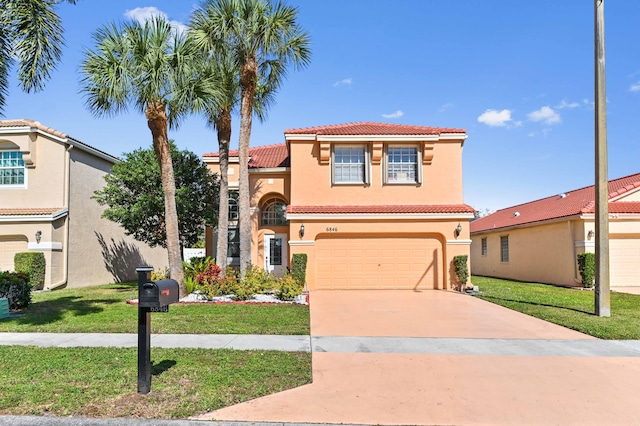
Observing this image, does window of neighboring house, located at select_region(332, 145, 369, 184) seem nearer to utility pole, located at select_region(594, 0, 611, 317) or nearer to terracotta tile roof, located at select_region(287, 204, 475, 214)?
terracotta tile roof, located at select_region(287, 204, 475, 214)

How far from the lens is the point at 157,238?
1858cm

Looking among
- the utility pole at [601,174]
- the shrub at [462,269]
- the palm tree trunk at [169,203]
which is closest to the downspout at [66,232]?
the palm tree trunk at [169,203]

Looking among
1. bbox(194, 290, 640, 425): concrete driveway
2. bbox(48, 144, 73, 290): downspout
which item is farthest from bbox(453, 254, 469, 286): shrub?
bbox(48, 144, 73, 290): downspout

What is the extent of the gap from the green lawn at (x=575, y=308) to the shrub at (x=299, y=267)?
6480 mm

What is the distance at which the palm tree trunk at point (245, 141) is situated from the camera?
1487 cm

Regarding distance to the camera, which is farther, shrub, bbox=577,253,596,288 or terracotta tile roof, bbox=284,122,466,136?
shrub, bbox=577,253,596,288

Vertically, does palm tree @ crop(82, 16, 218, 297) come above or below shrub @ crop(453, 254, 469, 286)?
above

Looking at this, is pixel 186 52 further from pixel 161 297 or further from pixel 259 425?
pixel 259 425

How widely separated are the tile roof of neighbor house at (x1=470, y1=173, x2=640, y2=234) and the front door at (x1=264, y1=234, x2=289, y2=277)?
12.6 meters

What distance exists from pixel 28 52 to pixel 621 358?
13.0m

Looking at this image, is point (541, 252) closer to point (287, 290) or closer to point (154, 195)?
point (287, 290)

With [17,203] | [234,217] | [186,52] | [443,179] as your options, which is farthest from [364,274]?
[17,203]

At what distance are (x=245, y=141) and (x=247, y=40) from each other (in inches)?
132

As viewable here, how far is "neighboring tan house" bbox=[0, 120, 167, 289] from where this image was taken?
58.1 ft
